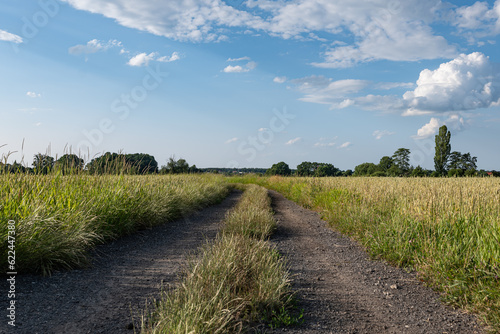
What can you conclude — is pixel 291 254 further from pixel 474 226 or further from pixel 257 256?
pixel 474 226

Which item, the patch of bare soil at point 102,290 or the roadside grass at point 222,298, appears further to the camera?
the patch of bare soil at point 102,290

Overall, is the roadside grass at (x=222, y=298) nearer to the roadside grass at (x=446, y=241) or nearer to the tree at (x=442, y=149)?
the roadside grass at (x=446, y=241)

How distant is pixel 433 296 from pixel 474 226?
1.53m

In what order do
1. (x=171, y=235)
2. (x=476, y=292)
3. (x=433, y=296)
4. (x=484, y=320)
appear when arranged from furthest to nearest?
1. (x=171, y=235)
2. (x=433, y=296)
3. (x=476, y=292)
4. (x=484, y=320)

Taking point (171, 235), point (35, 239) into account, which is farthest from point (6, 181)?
point (171, 235)

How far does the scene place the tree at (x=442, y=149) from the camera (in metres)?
48.0

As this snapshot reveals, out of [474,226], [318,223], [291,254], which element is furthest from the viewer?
[318,223]

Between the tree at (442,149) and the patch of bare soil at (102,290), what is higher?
the tree at (442,149)

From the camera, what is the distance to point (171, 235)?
7680 millimetres

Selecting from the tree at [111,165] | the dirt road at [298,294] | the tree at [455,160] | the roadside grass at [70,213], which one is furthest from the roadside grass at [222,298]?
the tree at [455,160]

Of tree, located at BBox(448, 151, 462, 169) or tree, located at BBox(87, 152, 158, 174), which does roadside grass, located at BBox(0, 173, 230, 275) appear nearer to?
tree, located at BBox(87, 152, 158, 174)

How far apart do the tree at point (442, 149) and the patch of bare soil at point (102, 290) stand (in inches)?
2041

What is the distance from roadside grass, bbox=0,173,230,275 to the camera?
4442 mm

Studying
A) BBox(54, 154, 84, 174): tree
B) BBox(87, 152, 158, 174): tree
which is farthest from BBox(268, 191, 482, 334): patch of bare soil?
BBox(54, 154, 84, 174): tree
